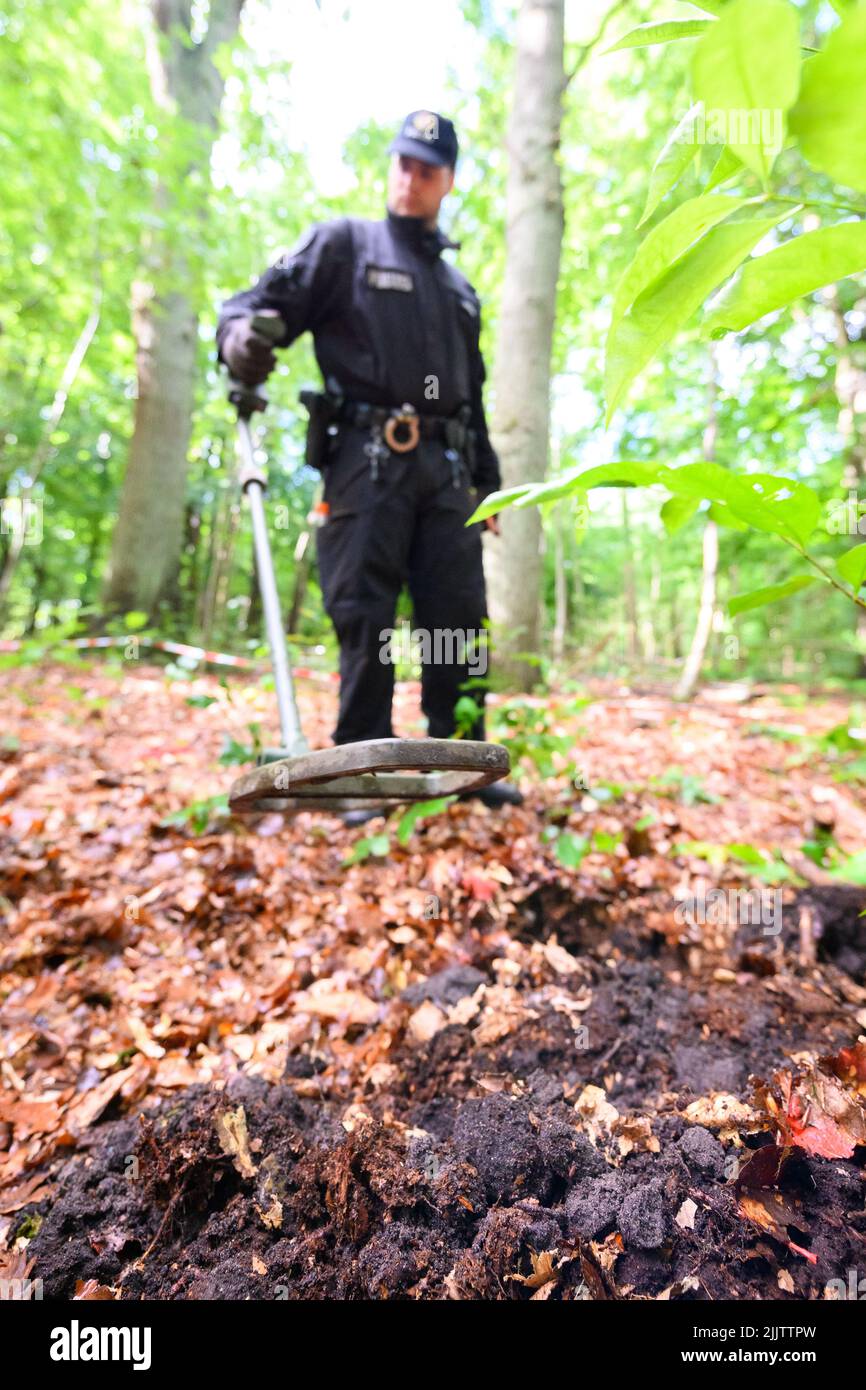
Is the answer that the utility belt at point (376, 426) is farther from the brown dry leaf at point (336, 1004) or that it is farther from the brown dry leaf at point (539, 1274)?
the brown dry leaf at point (539, 1274)

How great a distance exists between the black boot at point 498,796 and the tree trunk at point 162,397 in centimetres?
616

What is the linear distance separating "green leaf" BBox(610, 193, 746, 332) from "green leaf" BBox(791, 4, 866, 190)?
49 mm

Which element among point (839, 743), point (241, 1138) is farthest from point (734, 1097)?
point (839, 743)

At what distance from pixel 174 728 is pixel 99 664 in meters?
2.82

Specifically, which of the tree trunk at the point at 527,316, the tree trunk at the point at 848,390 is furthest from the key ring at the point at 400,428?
the tree trunk at the point at 848,390

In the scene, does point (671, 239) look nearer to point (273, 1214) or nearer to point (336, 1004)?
point (273, 1214)

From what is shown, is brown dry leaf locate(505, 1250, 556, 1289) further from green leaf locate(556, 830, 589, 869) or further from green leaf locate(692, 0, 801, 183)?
green leaf locate(692, 0, 801, 183)

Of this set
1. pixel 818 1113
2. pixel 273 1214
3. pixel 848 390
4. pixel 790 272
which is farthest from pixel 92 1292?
pixel 848 390

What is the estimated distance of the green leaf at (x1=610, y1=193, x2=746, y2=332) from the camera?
0.46m

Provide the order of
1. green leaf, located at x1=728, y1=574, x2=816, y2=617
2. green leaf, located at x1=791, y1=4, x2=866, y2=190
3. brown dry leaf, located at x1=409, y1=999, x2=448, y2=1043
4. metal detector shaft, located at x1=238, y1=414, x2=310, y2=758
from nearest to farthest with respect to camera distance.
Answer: green leaf, located at x1=791, y1=4, x2=866, y2=190 → green leaf, located at x1=728, y1=574, x2=816, y2=617 → brown dry leaf, located at x1=409, y1=999, x2=448, y2=1043 → metal detector shaft, located at x1=238, y1=414, x2=310, y2=758

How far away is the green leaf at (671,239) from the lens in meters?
0.46

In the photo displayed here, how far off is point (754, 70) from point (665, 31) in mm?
194

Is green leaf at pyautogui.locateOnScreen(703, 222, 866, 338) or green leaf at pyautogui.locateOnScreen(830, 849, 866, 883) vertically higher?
green leaf at pyautogui.locateOnScreen(703, 222, 866, 338)

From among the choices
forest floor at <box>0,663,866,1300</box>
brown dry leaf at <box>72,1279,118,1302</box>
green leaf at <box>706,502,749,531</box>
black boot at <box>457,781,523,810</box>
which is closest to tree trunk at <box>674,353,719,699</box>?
forest floor at <box>0,663,866,1300</box>
